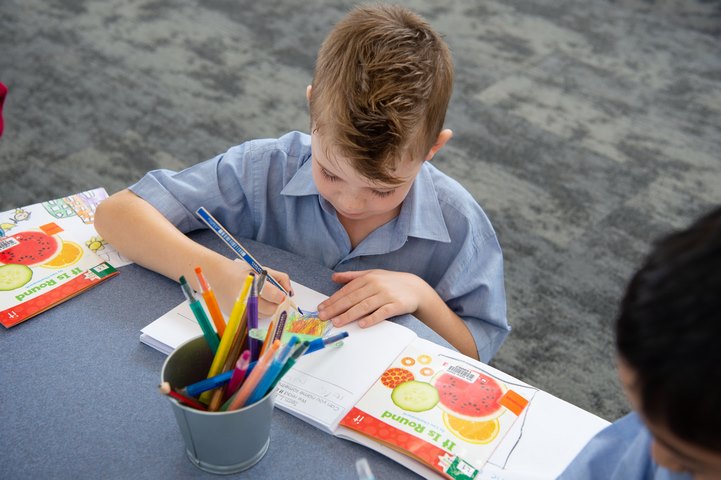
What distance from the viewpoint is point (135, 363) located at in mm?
778

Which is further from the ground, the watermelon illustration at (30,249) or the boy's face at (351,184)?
the boy's face at (351,184)

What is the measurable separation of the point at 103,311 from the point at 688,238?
0.66 meters

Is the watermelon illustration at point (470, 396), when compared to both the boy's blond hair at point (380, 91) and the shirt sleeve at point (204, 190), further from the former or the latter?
the shirt sleeve at point (204, 190)

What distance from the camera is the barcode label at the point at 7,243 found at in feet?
3.03

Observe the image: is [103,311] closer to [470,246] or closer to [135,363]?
[135,363]

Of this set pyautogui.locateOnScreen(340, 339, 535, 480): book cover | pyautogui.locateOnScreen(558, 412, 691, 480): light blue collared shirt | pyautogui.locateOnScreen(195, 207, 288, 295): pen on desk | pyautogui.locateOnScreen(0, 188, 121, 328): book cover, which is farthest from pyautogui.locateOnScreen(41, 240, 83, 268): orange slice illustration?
pyautogui.locateOnScreen(558, 412, 691, 480): light blue collared shirt

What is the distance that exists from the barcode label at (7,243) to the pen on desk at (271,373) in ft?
1.57

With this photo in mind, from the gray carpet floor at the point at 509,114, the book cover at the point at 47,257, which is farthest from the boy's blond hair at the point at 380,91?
the gray carpet floor at the point at 509,114

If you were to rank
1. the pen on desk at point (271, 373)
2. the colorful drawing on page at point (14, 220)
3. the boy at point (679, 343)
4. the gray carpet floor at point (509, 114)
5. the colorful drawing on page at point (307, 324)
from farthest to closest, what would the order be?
1. the gray carpet floor at point (509, 114)
2. the colorful drawing on page at point (14, 220)
3. the colorful drawing on page at point (307, 324)
4. the pen on desk at point (271, 373)
5. the boy at point (679, 343)

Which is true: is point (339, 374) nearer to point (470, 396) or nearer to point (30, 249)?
point (470, 396)

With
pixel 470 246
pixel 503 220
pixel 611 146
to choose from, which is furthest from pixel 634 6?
pixel 470 246

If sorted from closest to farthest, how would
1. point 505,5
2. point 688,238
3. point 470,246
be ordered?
1. point 688,238
2. point 470,246
3. point 505,5

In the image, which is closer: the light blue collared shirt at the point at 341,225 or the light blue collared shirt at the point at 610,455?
the light blue collared shirt at the point at 610,455

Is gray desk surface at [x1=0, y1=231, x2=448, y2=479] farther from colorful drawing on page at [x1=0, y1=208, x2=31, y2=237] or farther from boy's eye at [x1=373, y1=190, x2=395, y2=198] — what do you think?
boy's eye at [x1=373, y1=190, x2=395, y2=198]
